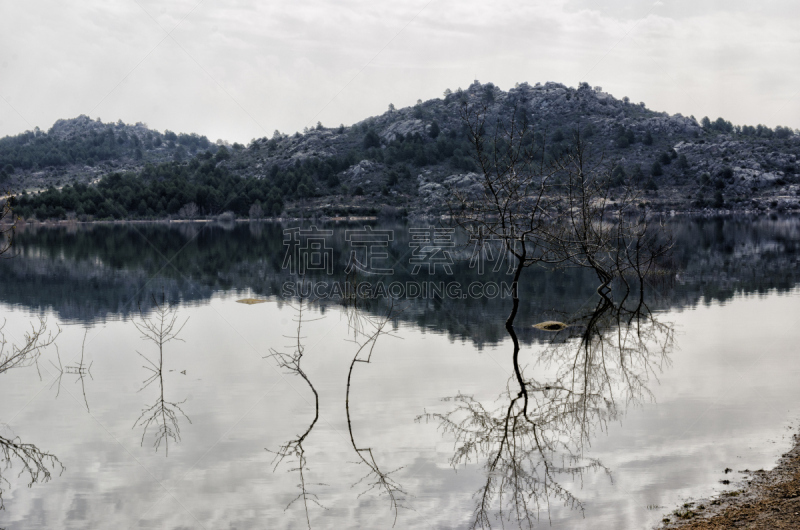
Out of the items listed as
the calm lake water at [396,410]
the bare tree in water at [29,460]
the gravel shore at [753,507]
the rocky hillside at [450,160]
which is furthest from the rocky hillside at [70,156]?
→ the gravel shore at [753,507]

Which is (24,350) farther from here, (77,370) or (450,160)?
(450,160)

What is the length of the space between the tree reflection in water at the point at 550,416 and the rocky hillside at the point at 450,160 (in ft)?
185

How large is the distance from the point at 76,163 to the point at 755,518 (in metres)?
162

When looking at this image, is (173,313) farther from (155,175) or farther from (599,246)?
(155,175)

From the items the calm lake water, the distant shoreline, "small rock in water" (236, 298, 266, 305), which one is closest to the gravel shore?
the calm lake water

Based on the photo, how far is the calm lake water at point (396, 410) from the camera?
6523 mm

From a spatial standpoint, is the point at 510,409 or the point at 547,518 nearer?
the point at 547,518

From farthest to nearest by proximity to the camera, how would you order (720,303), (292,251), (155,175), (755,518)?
1. (155,175)
2. (292,251)
3. (720,303)
4. (755,518)

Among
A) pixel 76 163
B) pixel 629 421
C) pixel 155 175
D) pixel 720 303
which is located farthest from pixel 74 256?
pixel 76 163

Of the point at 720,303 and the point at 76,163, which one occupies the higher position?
the point at 76,163

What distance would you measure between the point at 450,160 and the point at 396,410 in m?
94.6

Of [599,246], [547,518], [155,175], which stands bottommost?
[547,518]

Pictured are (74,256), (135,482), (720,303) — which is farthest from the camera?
(74,256)

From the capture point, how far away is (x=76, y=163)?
148625 millimetres
